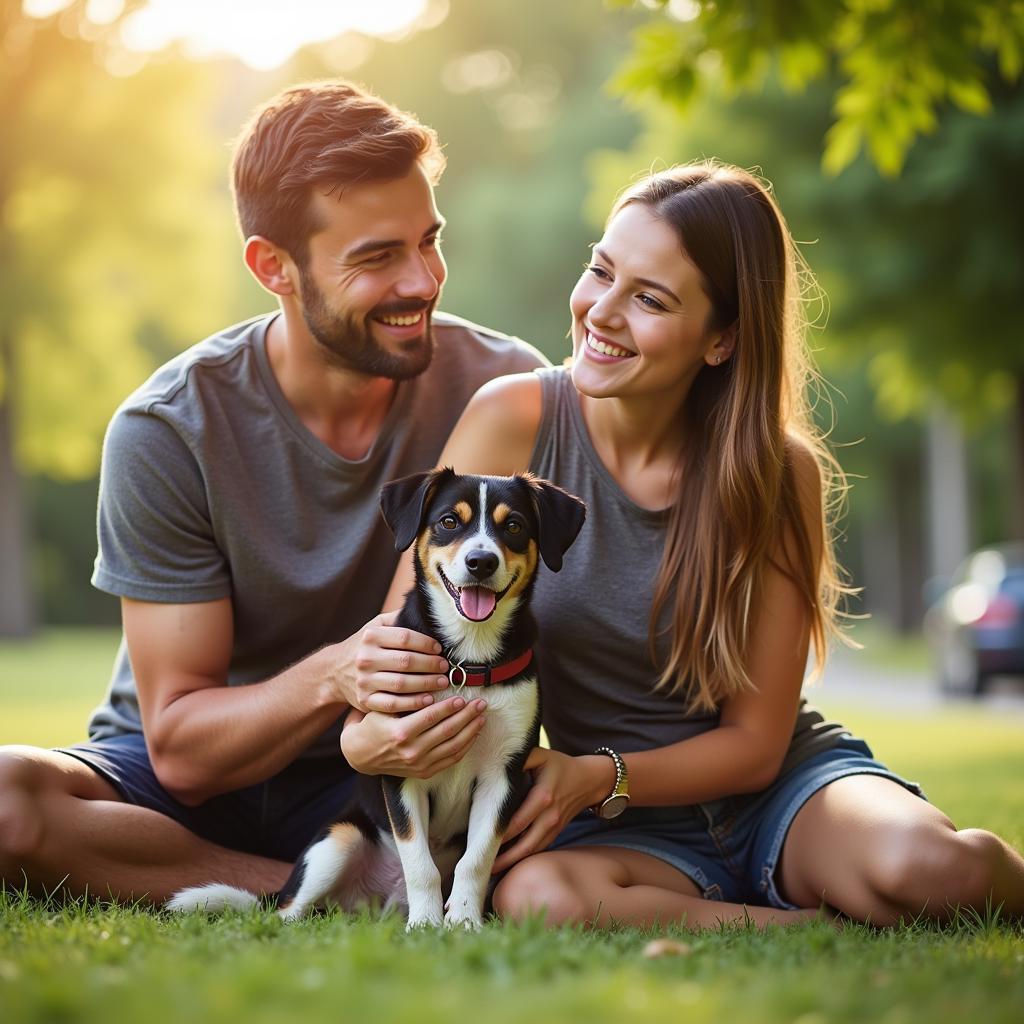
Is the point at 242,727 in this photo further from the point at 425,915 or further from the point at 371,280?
the point at 371,280

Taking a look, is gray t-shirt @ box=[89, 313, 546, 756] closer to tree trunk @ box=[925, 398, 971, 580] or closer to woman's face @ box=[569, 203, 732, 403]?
woman's face @ box=[569, 203, 732, 403]

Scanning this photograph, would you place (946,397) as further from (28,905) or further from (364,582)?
(28,905)

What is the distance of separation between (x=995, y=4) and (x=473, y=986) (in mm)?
4029

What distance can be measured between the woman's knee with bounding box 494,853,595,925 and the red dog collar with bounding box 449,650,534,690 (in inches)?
19.1

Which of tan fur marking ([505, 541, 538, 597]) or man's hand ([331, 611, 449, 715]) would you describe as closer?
man's hand ([331, 611, 449, 715])

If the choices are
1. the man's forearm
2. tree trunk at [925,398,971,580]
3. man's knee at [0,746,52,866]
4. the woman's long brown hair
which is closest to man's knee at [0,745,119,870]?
man's knee at [0,746,52,866]

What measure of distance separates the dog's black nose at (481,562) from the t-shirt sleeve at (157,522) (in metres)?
0.95

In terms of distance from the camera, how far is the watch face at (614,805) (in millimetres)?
3686

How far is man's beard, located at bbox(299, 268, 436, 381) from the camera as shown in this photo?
414cm

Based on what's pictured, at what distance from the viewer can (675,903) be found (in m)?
3.59

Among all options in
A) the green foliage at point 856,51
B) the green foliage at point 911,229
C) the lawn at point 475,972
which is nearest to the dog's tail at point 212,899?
the lawn at point 475,972

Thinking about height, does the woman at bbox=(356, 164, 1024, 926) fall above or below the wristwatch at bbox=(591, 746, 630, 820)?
above

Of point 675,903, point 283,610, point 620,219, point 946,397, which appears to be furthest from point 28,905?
point 946,397

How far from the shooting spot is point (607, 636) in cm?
395
